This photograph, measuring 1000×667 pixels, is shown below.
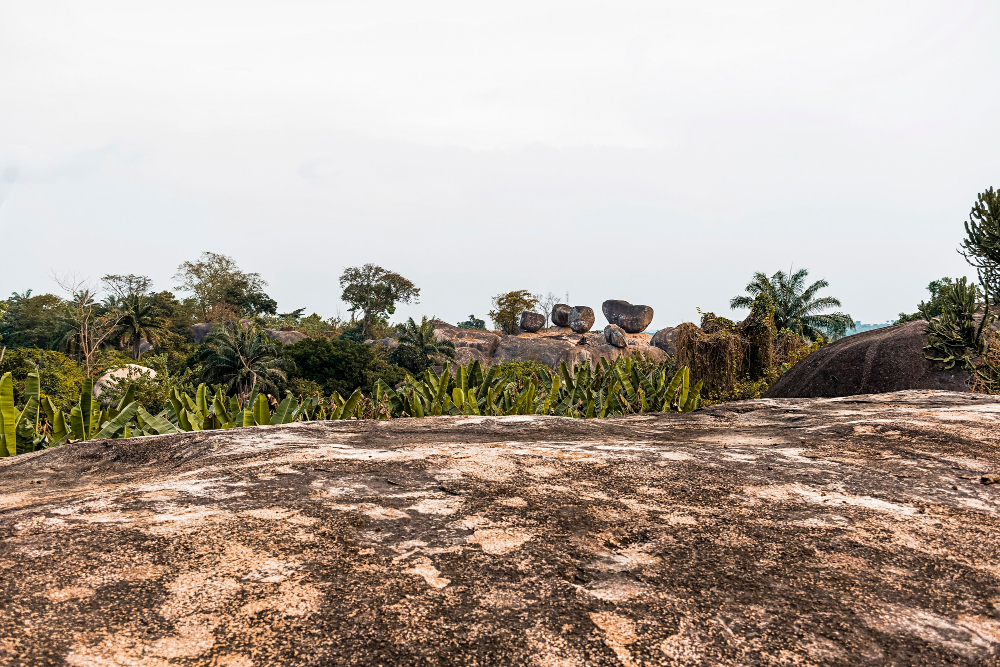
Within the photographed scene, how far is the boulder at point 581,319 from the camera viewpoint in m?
55.0

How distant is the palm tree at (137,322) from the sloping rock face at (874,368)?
132 ft

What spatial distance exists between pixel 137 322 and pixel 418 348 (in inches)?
739

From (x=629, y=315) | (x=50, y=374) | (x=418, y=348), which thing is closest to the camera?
(x=50, y=374)

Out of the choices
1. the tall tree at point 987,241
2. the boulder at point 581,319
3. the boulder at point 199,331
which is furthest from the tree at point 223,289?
the tall tree at point 987,241

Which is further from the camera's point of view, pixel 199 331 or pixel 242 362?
pixel 199 331

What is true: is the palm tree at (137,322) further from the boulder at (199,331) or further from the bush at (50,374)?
the bush at (50,374)

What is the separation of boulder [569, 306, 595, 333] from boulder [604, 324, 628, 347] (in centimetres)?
331

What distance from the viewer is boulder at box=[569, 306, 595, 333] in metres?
55.0

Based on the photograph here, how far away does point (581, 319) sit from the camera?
54969mm

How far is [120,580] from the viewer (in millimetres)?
1290

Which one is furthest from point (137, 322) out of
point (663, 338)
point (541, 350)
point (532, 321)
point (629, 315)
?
point (663, 338)

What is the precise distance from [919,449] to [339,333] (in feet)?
179

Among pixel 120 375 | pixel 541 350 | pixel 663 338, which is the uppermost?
pixel 663 338

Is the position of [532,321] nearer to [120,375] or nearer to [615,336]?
[615,336]
